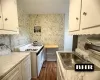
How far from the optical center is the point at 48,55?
416 centimetres

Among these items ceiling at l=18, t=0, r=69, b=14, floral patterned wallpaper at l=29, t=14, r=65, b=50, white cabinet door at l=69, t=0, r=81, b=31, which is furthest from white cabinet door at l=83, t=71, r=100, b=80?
floral patterned wallpaper at l=29, t=14, r=65, b=50

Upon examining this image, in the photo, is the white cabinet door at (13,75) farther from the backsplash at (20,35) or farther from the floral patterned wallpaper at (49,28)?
the floral patterned wallpaper at (49,28)

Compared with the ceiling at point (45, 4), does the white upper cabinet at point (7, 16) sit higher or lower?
lower

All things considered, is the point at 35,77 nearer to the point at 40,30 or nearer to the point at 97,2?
the point at 40,30

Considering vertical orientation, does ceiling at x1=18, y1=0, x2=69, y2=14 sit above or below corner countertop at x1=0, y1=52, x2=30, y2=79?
above

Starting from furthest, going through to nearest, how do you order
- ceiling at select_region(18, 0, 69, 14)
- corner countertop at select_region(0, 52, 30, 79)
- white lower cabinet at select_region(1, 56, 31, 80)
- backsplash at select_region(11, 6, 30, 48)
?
ceiling at select_region(18, 0, 69, 14) < backsplash at select_region(11, 6, 30, 48) < white lower cabinet at select_region(1, 56, 31, 80) < corner countertop at select_region(0, 52, 30, 79)

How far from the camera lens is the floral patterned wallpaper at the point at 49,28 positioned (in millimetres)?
4059

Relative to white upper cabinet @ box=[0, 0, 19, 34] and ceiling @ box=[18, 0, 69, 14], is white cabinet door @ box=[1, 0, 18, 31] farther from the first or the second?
ceiling @ box=[18, 0, 69, 14]

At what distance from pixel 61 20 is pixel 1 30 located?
3.07 m

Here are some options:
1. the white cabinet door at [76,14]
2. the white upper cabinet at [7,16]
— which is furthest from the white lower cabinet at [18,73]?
the white cabinet door at [76,14]

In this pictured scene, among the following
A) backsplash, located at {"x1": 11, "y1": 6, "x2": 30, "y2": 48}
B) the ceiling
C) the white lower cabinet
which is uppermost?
the ceiling

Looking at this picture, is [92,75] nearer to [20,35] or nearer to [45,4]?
[20,35]

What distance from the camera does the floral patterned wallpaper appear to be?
406 cm

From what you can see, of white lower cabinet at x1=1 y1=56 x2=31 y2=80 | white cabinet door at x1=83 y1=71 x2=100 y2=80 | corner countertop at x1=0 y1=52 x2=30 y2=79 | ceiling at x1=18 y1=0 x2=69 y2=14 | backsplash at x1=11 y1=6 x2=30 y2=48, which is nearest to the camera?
white cabinet door at x1=83 y1=71 x2=100 y2=80
